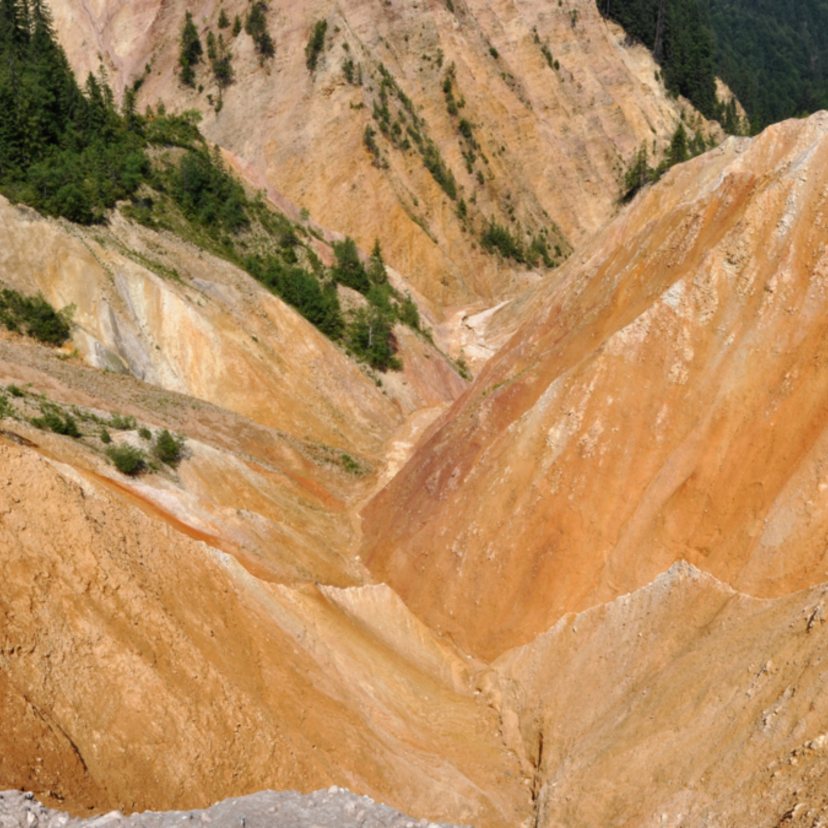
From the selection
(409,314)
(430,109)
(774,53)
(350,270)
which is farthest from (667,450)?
(774,53)

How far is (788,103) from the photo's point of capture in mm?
126875

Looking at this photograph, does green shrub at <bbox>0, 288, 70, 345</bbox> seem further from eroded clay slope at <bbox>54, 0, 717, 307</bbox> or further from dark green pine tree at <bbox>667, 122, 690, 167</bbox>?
dark green pine tree at <bbox>667, 122, 690, 167</bbox>

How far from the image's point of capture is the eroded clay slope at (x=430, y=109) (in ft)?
206

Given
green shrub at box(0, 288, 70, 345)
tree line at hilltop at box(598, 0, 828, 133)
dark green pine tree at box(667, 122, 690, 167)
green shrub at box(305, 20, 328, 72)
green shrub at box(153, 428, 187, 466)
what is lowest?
green shrub at box(0, 288, 70, 345)

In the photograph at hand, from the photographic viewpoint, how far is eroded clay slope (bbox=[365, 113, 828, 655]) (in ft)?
69.5

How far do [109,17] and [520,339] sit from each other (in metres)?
58.3

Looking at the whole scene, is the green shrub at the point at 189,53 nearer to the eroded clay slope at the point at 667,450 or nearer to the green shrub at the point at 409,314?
the green shrub at the point at 409,314

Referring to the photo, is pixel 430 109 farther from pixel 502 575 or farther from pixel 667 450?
pixel 502 575

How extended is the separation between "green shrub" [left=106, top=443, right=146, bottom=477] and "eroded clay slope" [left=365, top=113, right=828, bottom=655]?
768 centimetres

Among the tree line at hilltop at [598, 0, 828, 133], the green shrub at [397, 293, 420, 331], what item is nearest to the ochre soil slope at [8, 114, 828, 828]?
the green shrub at [397, 293, 420, 331]

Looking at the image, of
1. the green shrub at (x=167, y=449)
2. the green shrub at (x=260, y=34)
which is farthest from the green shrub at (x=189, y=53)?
the green shrub at (x=167, y=449)

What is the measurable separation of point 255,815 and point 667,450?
1455 cm

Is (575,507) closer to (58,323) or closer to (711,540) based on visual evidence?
(711,540)

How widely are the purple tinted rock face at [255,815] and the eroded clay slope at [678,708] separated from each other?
437 cm
